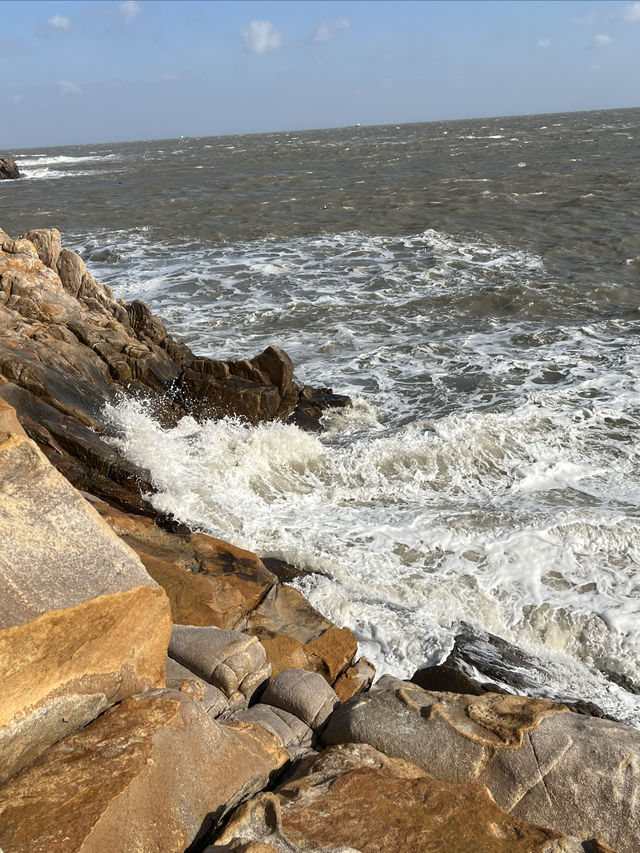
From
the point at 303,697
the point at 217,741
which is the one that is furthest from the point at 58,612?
the point at 303,697

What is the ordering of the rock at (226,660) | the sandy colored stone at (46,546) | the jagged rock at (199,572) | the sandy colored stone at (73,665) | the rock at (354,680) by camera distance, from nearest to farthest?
the sandy colored stone at (73,665) → the sandy colored stone at (46,546) → the rock at (226,660) → the rock at (354,680) → the jagged rock at (199,572)

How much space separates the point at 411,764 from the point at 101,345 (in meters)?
7.81

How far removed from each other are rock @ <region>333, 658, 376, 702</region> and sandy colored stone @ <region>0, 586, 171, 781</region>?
5.41 ft

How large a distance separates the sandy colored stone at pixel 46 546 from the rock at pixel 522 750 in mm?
1403

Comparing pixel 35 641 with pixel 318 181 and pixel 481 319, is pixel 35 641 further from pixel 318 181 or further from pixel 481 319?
pixel 318 181

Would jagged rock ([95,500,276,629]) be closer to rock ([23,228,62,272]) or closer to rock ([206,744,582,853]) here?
rock ([206,744,582,853])

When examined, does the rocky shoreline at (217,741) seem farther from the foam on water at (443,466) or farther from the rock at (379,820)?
the foam on water at (443,466)

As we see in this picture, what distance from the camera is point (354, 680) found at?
4953mm

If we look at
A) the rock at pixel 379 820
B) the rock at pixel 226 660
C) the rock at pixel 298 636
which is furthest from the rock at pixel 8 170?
the rock at pixel 379 820

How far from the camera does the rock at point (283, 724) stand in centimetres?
386

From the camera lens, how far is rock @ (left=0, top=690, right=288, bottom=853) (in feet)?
8.61

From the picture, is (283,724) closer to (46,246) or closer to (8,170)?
(46,246)

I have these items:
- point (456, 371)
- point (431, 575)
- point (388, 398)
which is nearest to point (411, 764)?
point (431, 575)

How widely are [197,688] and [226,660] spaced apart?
1.54ft
